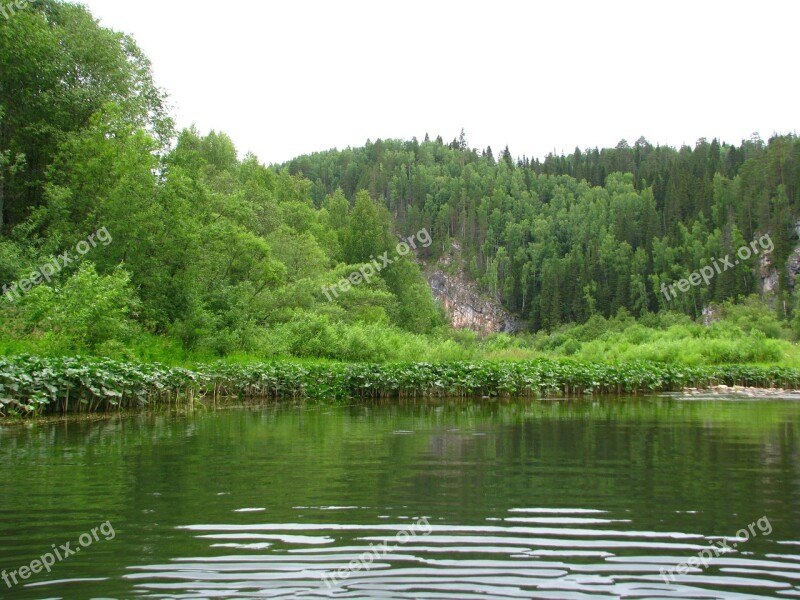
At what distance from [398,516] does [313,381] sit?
20.9 m

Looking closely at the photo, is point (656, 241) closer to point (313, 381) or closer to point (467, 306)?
point (467, 306)

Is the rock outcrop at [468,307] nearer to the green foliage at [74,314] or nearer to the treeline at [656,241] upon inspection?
the treeline at [656,241]

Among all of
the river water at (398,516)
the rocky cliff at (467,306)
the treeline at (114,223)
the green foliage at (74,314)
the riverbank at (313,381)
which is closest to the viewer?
the river water at (398,516)

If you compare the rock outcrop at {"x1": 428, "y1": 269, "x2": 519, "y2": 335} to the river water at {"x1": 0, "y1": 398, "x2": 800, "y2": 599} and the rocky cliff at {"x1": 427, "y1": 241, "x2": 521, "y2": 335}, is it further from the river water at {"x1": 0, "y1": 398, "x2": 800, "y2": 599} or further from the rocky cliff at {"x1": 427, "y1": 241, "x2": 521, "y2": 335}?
the river water at {"x1": 0, "y1": 398, "x2": 800, "y2": 599}

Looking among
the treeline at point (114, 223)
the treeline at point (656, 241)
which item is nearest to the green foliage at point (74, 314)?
the treeline at point (114, 223)

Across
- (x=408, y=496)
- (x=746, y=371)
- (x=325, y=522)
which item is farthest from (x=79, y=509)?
(x=746, y=371)

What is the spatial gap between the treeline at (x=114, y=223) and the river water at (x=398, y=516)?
37.7ft

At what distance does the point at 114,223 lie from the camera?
102ft

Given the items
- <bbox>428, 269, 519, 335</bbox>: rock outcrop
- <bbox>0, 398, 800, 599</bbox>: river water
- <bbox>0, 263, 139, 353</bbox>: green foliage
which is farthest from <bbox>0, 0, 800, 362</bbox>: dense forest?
<bbox>428, 269, 519, 335</bbox>: rock outcrop

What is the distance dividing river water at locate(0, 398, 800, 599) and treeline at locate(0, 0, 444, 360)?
37.7 ft

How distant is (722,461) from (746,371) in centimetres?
3220

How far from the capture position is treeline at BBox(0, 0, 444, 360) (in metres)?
27.1

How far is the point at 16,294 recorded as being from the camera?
24.9m

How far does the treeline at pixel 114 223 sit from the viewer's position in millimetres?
27141
